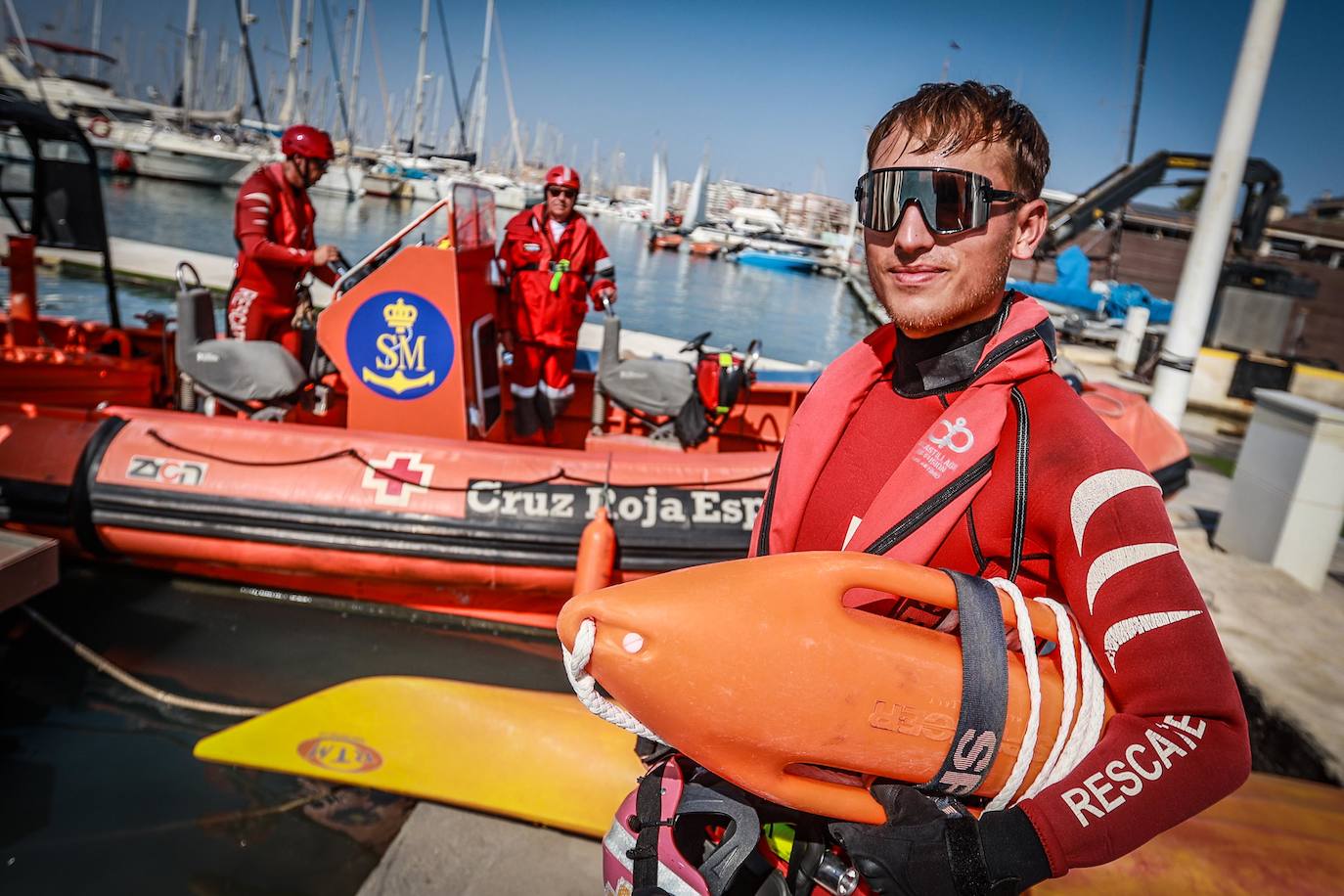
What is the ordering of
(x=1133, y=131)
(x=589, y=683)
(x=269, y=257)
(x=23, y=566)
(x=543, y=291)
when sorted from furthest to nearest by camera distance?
(x=1133, y=131), (x=543, y=291), (x=269, y=257), (x=23, y=566), (x=589, y=683)

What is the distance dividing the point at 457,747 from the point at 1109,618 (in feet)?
7.88

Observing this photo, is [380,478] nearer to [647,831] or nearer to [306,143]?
[306,143]

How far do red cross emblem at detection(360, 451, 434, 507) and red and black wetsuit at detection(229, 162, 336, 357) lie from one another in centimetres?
138

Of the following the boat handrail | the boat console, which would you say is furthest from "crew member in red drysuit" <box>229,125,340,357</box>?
the boat console

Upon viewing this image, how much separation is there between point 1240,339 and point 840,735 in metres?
13.2

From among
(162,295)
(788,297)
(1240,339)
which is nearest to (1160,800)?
(1240,339)

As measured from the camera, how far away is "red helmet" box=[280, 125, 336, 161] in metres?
4.57

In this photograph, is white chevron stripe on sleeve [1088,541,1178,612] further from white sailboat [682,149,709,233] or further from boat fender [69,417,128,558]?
white sailboat [682,149,709,233]

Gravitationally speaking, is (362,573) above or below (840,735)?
below

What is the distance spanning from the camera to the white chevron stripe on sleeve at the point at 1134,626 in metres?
0.84

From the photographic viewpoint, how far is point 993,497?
1021 mm

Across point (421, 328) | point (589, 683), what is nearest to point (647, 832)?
point (589, 683)

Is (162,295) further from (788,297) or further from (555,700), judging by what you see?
(788,297)

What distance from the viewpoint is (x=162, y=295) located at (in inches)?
477
